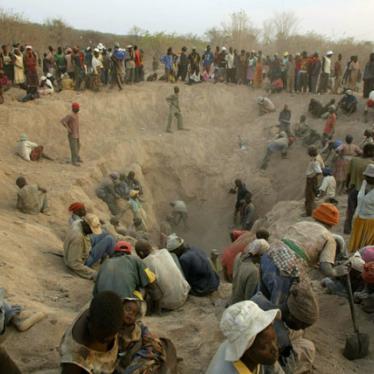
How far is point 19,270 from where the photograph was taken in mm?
6043

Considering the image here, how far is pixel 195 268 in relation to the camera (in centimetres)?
555

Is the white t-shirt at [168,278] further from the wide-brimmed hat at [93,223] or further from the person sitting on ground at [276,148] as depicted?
the person sitting on ground at [276,148]

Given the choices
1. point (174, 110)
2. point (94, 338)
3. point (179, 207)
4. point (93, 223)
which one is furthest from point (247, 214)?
point (94, 338)

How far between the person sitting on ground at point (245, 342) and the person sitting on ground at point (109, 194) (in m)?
9.06

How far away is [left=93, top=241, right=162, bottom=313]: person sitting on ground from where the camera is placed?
4.33 m

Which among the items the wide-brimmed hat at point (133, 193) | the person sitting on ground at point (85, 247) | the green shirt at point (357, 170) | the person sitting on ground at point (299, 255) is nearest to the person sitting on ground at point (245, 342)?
the person sitting on ground at point (299, 255)

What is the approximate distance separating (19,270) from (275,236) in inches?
177

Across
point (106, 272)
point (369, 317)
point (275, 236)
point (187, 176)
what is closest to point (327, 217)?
point (369, 317)

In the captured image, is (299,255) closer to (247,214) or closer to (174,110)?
(247,214)

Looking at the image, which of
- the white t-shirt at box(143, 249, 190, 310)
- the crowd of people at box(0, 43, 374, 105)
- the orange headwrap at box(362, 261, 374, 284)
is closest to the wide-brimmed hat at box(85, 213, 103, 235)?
the white t-shirt at box(143, 249, 190, 310)

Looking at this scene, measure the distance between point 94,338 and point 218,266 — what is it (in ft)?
19.5

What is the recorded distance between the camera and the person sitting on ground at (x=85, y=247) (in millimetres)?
6504

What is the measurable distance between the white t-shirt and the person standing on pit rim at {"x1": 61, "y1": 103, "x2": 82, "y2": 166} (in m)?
6.31

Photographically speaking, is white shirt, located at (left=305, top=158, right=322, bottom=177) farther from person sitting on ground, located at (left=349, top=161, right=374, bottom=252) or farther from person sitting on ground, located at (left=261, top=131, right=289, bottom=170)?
person sitting on ground, located at (left=261, top=131, right=289, bottom=170)
